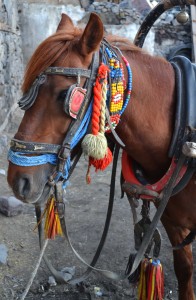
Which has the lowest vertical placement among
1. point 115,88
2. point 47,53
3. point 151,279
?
point 151,279

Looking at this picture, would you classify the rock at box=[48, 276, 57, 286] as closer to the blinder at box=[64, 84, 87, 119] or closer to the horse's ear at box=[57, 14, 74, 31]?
the blinder at box=[64, 84, 87, 119]

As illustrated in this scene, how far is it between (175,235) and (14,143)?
3.81 feet

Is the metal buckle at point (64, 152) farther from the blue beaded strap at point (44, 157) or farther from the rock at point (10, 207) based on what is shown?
the rock at point (10, 207)

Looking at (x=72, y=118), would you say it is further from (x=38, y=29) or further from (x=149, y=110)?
(x=38, y=29)

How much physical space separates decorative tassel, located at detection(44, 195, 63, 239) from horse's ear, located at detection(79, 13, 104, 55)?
2.17 ft

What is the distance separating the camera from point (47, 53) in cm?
149

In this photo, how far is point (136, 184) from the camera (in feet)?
6.22

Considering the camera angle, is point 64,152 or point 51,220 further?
point 51,220

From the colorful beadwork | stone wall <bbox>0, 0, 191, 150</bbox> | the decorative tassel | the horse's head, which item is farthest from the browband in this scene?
stone wall <bbox>0, 0, 191, 150</bbox>

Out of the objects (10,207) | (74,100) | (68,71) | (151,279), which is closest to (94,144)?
(74,100)

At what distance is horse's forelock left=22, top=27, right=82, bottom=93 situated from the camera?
1478mm

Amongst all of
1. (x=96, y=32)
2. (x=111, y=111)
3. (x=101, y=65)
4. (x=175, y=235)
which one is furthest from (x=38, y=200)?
(x=175, y=235)

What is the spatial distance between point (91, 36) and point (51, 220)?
831 millimetres

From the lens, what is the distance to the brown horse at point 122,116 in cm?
145
